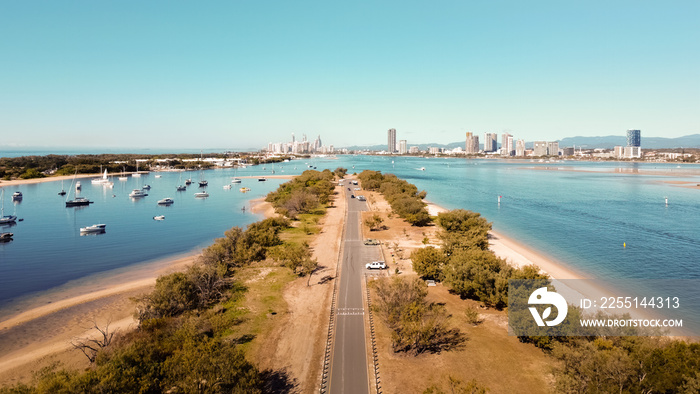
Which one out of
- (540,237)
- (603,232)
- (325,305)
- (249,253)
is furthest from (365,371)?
(603,232)

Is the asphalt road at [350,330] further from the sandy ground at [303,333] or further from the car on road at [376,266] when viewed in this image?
the sandy ground at [303,333]

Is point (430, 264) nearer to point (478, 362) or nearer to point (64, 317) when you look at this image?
point (478, 362)

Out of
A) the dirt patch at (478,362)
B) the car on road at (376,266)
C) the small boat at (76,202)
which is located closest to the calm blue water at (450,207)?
the small boat at (76,202)

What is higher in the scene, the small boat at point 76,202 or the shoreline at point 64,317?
the small boat at point 76,202

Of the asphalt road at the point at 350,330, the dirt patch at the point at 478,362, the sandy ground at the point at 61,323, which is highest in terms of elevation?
the asphalt road at the point at 350,330

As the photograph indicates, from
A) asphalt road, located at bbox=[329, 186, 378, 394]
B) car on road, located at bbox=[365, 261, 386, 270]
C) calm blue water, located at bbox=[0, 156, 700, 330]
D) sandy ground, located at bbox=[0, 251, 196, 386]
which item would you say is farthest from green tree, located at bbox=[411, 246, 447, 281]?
sandy ground, located at bbox=[0, 251, 196, 386]

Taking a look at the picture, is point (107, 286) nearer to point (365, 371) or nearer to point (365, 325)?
point (365, 325)

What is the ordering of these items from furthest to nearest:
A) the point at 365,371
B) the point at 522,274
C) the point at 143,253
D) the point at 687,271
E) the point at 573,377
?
the point at 143,253 → the point at 687,271 → the point at 522,274 → the point at 365,371 → the point at 573,377
